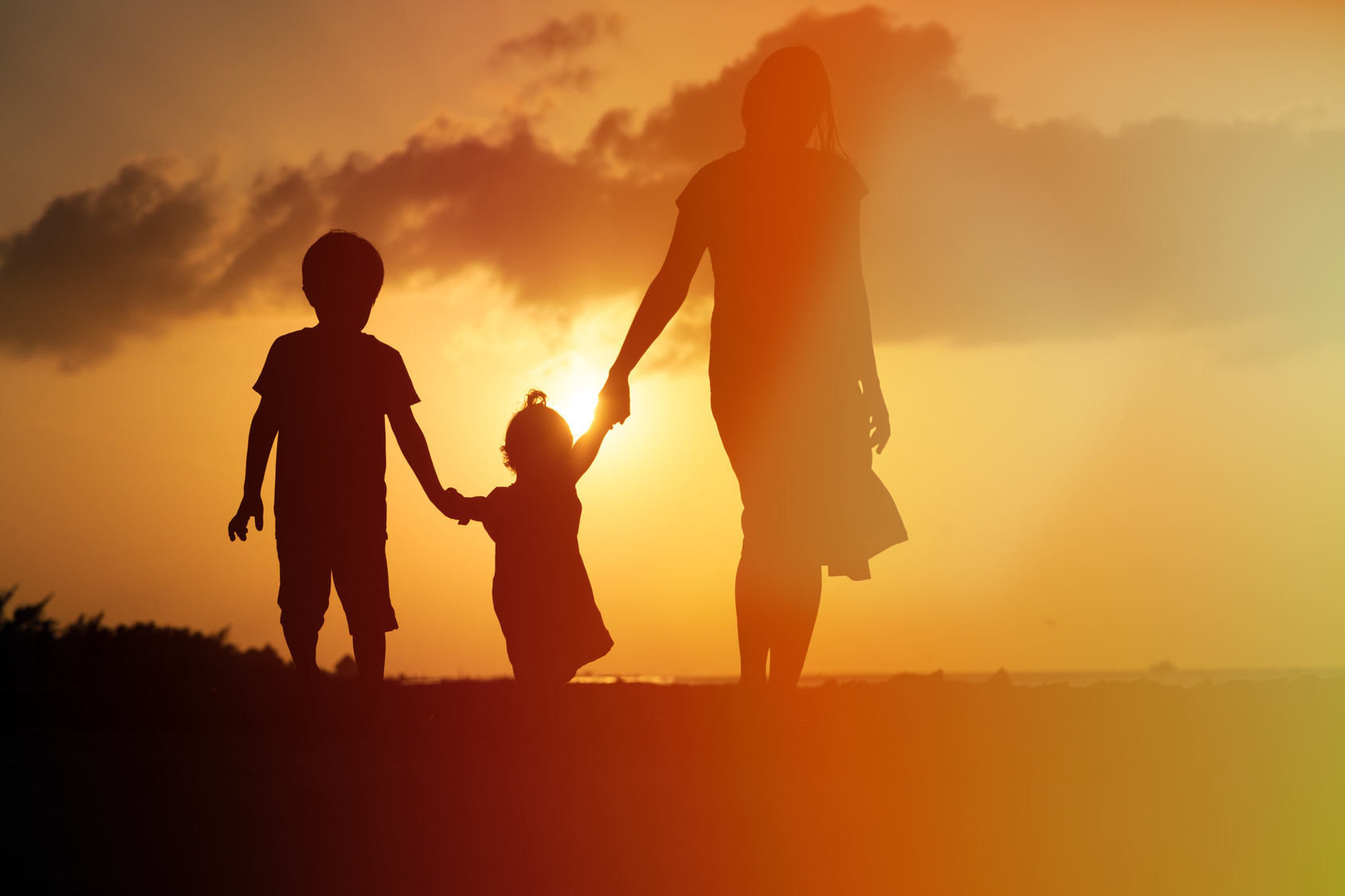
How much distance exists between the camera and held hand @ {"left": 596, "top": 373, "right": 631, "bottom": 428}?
595 cm

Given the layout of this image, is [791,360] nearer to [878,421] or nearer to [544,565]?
[878,421]

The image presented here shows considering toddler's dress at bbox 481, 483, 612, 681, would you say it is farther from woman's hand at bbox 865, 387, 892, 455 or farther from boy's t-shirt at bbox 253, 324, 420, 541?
woman's hand at bbox 865, 387, 892, 455

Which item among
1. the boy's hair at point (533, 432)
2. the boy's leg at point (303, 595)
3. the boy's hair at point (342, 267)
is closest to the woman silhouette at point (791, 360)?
the boy's hair at point (533, 432)

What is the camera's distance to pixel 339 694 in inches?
261

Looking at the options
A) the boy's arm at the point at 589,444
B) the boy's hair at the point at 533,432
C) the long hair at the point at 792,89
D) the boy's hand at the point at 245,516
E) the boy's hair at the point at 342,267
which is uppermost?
the long hair at the point at 792,89

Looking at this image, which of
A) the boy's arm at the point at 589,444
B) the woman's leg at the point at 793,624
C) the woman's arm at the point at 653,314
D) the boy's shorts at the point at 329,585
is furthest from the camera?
the boy's shorts at the point at 329,585

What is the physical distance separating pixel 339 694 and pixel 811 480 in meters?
3.05

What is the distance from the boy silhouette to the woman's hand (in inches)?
118

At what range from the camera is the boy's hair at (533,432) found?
706 centimetres

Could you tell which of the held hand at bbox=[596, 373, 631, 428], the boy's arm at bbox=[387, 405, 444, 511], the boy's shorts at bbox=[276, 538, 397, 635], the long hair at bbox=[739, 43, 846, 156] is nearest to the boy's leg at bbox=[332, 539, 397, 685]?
the boy's shorts at bbox=[276, 538, 397, 635]

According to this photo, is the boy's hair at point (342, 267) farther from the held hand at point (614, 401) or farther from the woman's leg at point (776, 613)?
the woman's leg at point (776, 613)

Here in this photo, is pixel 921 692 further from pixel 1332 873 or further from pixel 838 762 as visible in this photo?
pixel 1332 873

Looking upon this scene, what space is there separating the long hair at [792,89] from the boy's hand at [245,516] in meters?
3.57

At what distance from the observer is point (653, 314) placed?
5.94 meters
